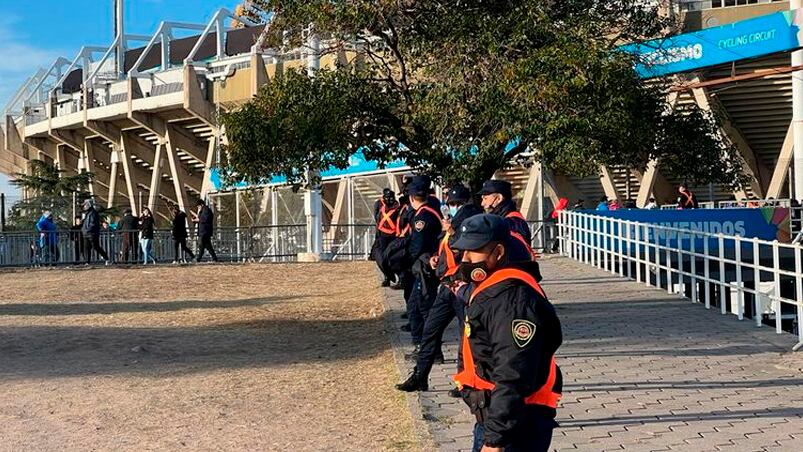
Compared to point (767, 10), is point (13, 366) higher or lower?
lower

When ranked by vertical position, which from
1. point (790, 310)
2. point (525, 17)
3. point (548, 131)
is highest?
point (525, 17)

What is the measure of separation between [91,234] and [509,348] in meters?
24.7

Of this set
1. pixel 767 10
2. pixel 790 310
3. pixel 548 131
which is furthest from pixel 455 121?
pixel 767 10

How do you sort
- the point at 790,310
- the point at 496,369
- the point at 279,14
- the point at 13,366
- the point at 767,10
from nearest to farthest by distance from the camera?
the point at 496,369 < the point at 13,366 < the point at 279,14 < the point at 790,310 < the point at 767,10

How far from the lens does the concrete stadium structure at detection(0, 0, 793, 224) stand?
31.0 metres

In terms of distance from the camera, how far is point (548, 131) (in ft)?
38.4

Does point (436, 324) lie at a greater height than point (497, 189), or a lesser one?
lesser

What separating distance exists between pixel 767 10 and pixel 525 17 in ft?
73.0

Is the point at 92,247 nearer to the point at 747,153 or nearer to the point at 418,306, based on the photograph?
the point at 418,306

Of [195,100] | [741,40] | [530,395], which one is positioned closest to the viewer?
[530,395]

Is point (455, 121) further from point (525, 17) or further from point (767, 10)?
point (767, 10)

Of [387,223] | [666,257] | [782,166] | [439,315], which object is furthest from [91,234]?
[439,315]

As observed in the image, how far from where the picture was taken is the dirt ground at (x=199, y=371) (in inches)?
294

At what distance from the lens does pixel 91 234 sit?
88.6ft
